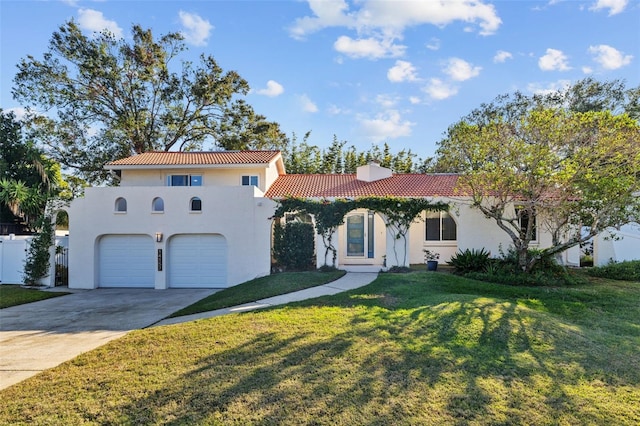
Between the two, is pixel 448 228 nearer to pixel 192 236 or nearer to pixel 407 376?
pixel 192 236

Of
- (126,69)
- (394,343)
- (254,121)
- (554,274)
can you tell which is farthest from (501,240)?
(126,69)

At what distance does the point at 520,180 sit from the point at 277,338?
34.5 ft

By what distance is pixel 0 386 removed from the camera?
5.22 m

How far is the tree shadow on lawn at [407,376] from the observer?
410 centimetres

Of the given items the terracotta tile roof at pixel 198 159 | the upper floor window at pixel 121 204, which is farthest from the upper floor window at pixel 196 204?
the terracotta tile roof at pixel 198 159

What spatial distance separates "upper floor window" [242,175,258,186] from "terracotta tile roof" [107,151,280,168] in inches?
38.9

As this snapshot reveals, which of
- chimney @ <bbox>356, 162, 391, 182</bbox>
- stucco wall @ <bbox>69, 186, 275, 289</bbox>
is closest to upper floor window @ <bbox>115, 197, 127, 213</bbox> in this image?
stucco wall @ <bbox>69, 186, 275, 289</bbox>

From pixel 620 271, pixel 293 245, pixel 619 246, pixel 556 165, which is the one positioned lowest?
pixel 620 271

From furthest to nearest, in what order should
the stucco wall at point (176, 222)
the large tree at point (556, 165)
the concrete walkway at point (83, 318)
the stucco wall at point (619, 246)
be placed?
the stucco wall at point (619, 246)
the stucco wall at point (176, 222)
the large tree at point (556, 165)
the concrete walkway at point (83, 318)

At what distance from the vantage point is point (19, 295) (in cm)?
1338

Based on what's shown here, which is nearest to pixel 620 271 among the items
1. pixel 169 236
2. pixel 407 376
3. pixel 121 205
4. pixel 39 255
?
pixel 407 376

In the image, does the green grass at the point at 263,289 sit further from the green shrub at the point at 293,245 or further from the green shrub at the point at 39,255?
the green shrub at the point at 39,255

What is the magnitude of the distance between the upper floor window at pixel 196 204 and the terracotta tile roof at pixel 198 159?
3.97m

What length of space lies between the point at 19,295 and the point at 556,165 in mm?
20739
